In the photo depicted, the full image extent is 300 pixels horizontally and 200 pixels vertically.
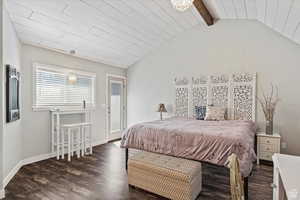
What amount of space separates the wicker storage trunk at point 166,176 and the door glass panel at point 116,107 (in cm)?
322

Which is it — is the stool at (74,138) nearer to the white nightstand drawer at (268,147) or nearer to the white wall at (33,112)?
the white wall at (33,112)

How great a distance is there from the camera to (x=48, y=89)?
3990 millimetres

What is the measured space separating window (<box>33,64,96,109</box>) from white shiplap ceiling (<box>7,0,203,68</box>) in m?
0.52

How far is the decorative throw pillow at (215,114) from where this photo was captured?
13.6 feet

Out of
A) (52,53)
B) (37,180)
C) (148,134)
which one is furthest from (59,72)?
(148,134)

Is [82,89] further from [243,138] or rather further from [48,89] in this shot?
[243,138]

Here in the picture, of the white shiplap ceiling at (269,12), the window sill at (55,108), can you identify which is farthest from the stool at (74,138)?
the white shiplap ceiling at (269,12)

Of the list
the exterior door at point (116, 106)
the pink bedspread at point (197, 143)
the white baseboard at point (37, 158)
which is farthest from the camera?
the exterior door at point (116, 106)

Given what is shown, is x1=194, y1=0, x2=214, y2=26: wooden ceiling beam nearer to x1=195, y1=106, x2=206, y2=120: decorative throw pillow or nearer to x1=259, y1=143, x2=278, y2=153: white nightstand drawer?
x1=195, y1=106, x2=206, y2=120: decorative throw pillow

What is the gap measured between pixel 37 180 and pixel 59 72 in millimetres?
2407

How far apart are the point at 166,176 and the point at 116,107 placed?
393 centimetres

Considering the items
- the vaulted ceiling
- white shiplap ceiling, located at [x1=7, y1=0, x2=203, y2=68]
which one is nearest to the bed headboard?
the vaulted ceiling

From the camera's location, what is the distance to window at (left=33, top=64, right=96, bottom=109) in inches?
Result: 150

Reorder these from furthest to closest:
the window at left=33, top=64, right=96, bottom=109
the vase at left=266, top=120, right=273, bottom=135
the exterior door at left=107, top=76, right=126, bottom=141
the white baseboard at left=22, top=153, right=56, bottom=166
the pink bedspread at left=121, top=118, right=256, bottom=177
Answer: the exterior door at left=107, top=76, right=126, bottom=141 → the window at left=33, top=64, right=96, bottom=109 → the vase at left=266, top=120, right=273, bottom=135 → the white baseboard at left=22, top=153, right=56, bottom=166 → the pink bedspread at left=121, top=118, right=256, bottom=177
